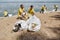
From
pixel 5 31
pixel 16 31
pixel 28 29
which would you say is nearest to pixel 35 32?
pixel 28 29

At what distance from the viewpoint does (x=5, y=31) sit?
1234 centimetres

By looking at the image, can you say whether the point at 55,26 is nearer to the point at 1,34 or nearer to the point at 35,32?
the point at 35,32

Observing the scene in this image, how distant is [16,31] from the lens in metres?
11.8

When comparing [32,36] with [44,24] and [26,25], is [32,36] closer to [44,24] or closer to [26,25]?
[26,25]

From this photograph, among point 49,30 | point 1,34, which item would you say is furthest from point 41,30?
point 1,34

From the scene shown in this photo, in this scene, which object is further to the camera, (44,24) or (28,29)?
(44,24)

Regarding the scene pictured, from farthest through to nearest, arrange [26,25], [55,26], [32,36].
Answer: [55,26]
[26,25]
[32,36]

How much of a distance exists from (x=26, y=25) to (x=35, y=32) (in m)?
0.64

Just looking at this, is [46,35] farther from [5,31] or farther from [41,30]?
[5,31]

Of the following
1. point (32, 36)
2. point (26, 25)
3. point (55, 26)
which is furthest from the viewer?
point (55, 26)

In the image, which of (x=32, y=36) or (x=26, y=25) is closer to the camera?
(x=32, y=36)

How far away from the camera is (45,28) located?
1182 centimetres

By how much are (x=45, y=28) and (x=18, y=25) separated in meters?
1.32

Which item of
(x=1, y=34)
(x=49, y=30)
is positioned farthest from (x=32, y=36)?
(x=1, y=34)
